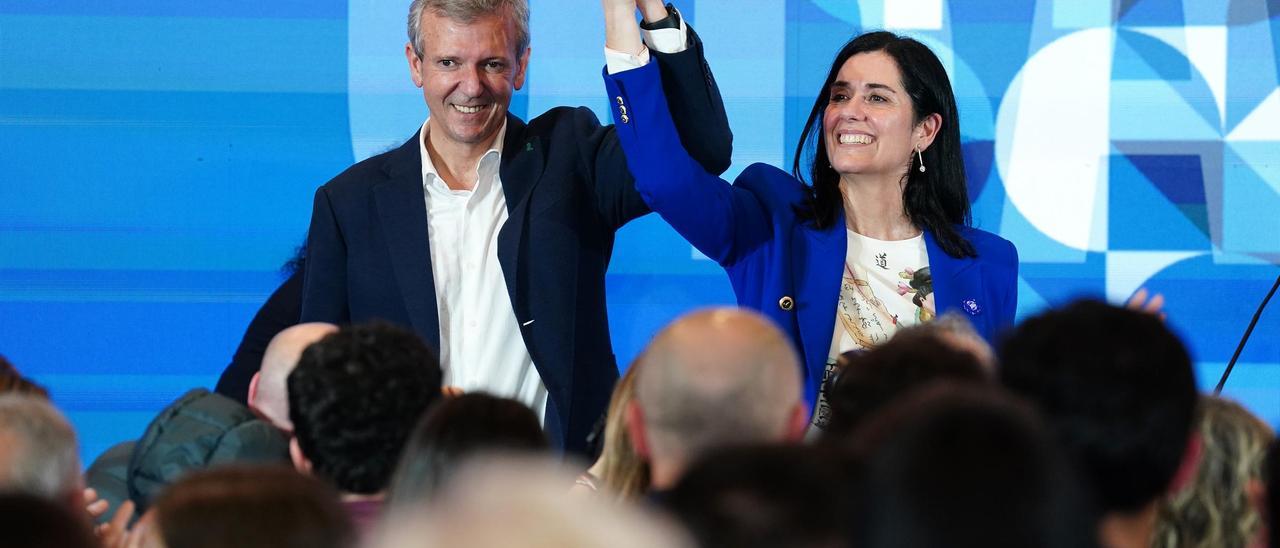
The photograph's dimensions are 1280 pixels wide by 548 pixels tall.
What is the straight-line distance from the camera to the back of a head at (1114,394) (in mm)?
1547

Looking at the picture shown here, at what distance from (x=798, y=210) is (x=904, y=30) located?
1.30 m

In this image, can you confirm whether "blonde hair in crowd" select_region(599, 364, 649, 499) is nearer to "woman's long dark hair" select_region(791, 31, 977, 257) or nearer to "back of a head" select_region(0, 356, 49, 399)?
"back of a head" select_region(0, 356, 49, 399)

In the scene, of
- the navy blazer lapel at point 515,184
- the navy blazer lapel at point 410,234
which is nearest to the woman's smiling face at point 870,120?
the navy blazer lapel at point 515,184

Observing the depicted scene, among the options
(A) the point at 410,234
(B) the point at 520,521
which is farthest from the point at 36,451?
(A) the point at 410,234

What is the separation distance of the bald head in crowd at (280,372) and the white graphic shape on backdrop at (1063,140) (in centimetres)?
247

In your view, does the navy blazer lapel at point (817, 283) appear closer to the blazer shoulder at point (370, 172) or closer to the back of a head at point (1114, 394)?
the blazer shoulder at point (370, 172)

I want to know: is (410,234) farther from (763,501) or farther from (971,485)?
(971,485)

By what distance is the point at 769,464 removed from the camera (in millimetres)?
1206

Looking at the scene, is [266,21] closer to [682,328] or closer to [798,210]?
[798,210]

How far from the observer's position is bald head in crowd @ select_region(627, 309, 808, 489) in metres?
1.72

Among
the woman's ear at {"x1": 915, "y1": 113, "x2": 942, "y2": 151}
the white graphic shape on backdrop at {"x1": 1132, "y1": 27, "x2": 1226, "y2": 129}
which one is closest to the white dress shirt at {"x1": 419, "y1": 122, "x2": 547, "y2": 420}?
the woman's ear at {"x1": 915, "y1": 113, "x2": 942, "y2": 151}

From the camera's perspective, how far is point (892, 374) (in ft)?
5.87

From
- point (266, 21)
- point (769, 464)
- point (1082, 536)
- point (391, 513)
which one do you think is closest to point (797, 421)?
point (391, 513)

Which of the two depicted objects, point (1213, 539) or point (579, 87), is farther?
point (579, 87)
